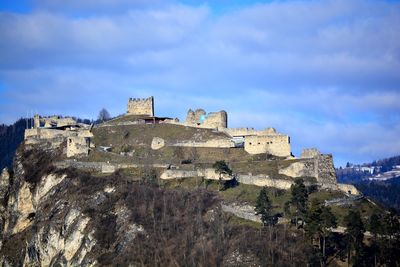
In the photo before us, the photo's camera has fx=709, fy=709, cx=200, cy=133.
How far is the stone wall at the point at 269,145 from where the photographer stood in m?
110

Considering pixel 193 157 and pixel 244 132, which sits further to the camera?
pixel 244 132

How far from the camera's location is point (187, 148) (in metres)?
114

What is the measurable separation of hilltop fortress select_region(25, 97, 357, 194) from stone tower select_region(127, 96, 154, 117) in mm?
2662

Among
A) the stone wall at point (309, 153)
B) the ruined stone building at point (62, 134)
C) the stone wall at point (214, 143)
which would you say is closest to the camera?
the stone wall at point (309, 153)

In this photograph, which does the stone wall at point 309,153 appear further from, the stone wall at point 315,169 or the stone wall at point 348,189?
the stone wall at point 348,189

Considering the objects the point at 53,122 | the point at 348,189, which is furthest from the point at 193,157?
the point at 53,122

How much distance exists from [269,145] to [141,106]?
113ft

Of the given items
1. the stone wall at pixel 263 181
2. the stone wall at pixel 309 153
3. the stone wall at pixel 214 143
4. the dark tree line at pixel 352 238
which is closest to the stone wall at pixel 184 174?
the stone wall at pixel 263 181

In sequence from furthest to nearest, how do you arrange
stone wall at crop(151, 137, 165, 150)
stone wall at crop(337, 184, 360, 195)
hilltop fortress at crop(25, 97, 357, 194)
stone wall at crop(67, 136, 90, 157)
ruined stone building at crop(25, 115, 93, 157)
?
1. stone wall at crop(151, 137, 165, 150)
2. ruined stone building at crop(25, 115, 93, 157)
3. stone wall at crop(67, 136, 90, 157)
4. hilltop fortress at crop(25, 97, 357, 194)
5. stone wall at crop(337, 184, 360, 195)

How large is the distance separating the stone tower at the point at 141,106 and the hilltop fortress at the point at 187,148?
8.73ft

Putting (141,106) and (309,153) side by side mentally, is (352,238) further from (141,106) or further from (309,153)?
(141,106)

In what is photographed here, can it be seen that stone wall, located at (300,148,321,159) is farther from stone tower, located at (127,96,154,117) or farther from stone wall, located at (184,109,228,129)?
stone tower, located at (127,96,154,117)

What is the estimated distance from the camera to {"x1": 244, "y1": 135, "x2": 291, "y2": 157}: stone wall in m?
110

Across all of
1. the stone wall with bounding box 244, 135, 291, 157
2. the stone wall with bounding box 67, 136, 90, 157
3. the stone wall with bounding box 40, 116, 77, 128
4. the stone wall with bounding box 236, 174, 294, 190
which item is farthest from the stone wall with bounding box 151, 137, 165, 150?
the stone wall with bounding box 40, 116, 77, 128
